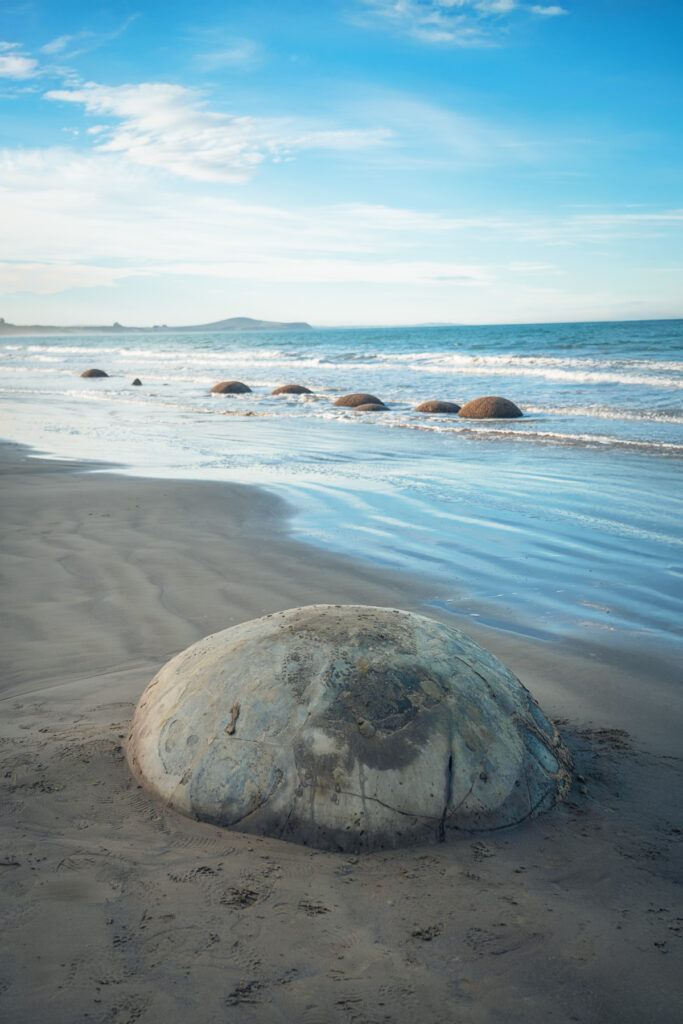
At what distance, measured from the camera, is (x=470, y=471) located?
10328 millimetres

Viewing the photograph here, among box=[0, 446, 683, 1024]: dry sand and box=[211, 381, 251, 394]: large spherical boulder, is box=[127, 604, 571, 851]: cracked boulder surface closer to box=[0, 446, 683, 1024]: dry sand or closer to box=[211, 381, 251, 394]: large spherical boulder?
box=[0, 446, 683, 1024]: dry sand

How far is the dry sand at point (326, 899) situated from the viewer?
1.95 m

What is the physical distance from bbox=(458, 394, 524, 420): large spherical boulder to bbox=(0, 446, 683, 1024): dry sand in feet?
43.5

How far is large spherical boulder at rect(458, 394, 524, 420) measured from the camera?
16.8 metres

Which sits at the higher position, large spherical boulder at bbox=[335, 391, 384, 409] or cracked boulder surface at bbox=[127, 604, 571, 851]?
large spherical boulder at bbox=[335, 391, 384, 409]

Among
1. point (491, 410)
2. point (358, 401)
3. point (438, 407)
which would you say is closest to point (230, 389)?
point (358, 401)

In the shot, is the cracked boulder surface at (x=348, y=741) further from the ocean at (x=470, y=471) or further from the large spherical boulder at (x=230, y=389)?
the large spherical boulder at (x=230, y=389)

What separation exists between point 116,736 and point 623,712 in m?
2.36

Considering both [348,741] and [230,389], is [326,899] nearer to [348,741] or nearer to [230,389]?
[348,741]

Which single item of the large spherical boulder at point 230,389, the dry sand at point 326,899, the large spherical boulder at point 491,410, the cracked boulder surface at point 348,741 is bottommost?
the dry sand at point 326,899

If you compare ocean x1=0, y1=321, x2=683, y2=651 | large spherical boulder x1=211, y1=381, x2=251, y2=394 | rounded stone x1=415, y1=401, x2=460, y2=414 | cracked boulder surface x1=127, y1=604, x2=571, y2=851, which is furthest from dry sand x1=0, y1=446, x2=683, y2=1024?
large spherical boulder x1=211, y1=381, x2=251, y2=394

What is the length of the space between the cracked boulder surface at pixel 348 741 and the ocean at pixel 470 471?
1878 mm

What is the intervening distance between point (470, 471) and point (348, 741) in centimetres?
809

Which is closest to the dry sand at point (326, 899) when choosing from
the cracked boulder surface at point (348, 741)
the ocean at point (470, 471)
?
the cracked boulder surface at point (348, 741)
